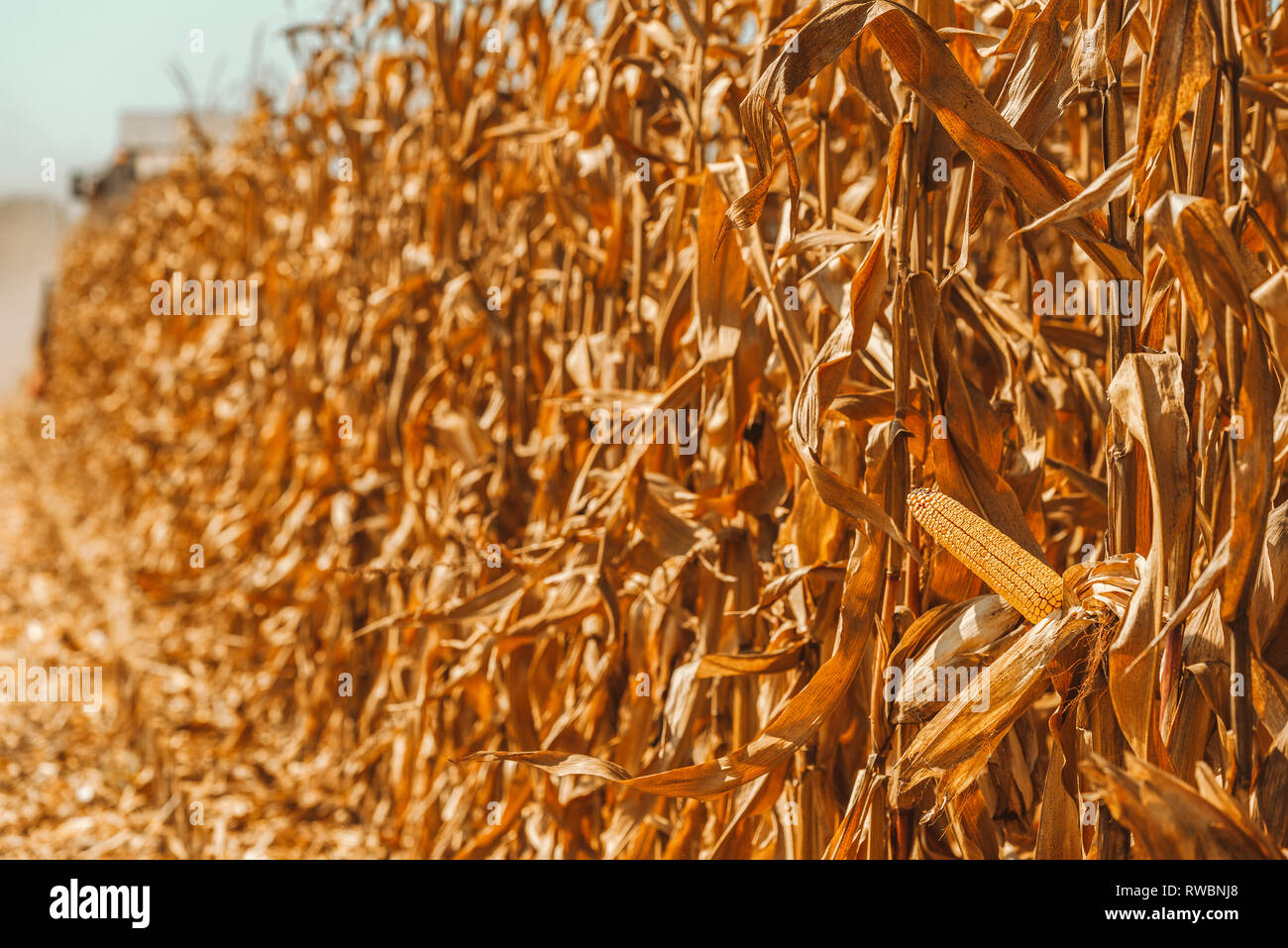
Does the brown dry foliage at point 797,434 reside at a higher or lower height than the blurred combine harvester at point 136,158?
lower

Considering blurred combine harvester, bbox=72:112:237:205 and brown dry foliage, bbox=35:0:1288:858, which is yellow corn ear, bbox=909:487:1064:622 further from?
blurred combine harvester, bbox=72:112:237:205

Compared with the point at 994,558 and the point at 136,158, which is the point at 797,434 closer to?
the point at 994,558

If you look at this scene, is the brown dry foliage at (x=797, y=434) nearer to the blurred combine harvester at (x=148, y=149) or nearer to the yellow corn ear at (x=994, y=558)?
the yellow corn ear at (x=994, y=558)

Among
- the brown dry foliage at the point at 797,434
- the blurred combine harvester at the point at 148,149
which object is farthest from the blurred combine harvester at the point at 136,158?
the brown dry foliage at the point at 797,434

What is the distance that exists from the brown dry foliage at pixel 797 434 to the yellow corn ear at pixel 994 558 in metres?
0.03

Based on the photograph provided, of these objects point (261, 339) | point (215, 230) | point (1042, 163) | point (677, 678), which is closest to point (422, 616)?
point (677, 678)

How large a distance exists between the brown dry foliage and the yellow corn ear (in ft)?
0.09

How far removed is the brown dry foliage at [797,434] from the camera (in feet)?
2.40

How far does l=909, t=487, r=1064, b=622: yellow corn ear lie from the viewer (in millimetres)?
814

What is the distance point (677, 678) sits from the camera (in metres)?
1.30

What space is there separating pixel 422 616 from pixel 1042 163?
0.97 metres

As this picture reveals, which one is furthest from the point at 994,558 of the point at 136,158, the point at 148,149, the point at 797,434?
the point at 148,149
